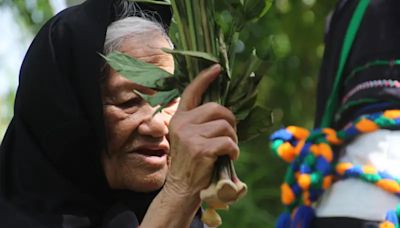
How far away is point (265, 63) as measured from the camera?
5.65 feet

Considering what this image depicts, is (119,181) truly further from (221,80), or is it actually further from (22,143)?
(221,80)

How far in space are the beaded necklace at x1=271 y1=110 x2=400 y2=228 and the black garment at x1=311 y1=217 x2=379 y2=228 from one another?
13 millimetres

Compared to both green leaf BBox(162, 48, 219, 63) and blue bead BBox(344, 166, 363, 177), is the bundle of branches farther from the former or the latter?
blue bead BBox(344, 166, 363, 177)

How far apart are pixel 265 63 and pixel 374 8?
41 centimetres

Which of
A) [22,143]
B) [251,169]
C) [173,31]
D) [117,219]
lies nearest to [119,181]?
[117,219]

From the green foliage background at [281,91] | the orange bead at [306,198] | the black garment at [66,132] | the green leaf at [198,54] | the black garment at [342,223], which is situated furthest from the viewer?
the green foliage background at [281,91]

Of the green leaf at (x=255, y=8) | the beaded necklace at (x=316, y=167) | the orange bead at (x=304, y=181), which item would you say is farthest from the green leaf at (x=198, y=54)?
the orange bead at (x=304, y=181)

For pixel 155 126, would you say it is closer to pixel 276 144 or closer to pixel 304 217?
pixel 276 144

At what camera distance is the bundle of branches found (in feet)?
5.62

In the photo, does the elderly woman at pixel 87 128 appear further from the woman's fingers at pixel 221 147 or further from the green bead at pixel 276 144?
the green bead at pixel 276 144

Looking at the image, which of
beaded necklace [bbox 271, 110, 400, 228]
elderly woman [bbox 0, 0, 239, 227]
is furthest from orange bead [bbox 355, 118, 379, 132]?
elderly woman [bbox 0, 0, 239, 227]

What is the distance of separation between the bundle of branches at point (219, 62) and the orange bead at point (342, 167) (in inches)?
13.8

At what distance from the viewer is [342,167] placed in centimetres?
133

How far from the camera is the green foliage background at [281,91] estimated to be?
4.78 m
